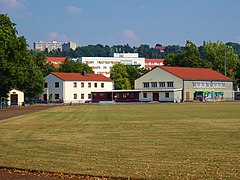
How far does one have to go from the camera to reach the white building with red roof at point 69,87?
110 metres

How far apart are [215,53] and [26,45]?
8209 centimetres

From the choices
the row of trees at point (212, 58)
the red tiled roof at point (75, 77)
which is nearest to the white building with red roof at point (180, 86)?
the red tiled roof at point (75, 77)

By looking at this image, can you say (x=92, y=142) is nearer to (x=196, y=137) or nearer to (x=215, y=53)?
(x=196, y=137)

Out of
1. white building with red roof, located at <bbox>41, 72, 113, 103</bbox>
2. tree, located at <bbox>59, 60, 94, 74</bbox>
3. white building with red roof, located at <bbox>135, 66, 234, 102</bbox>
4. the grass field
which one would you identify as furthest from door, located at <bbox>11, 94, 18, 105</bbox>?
the grass field

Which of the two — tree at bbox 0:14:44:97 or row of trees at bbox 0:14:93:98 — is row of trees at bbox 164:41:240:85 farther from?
tree at bbox 0:14:44:97

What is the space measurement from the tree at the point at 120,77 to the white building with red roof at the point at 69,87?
62.1 feet

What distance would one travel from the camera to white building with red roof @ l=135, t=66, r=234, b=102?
4171 inches

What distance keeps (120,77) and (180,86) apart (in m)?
33.1

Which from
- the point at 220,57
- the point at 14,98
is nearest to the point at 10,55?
the point at 14,98

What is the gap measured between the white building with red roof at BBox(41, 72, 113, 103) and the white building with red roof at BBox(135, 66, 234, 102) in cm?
1229

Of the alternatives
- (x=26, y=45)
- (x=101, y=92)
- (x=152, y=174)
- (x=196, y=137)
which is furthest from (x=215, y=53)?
(x=152, y=174)

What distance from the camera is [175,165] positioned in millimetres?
12828

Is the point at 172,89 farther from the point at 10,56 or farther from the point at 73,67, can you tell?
the point at 10,56

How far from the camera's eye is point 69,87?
364ft
